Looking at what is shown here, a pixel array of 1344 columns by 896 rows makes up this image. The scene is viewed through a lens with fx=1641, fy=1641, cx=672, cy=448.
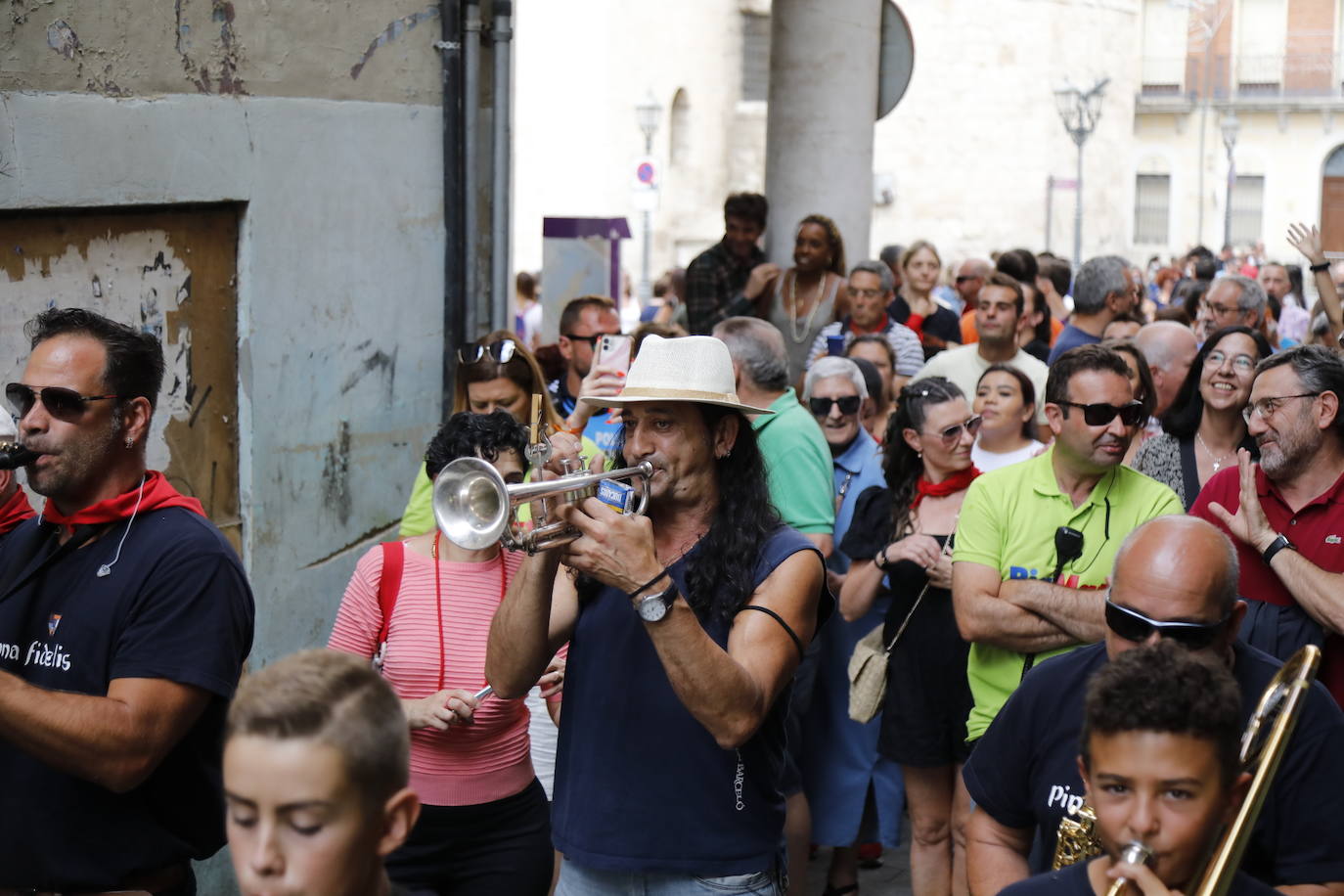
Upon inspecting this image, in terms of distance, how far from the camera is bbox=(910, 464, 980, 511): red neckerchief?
19.2 ft

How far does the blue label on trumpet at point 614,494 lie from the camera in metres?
3.46

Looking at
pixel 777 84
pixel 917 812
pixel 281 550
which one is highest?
pixel 777 84

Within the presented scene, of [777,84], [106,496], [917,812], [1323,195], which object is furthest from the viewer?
[777,84]

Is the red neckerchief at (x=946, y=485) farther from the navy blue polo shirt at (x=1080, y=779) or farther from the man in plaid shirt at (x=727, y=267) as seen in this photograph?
the man in plaid shirt at (x=727, y=267)

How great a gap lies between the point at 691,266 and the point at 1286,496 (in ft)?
17.5

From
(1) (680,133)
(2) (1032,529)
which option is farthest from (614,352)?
(1) (680,133)

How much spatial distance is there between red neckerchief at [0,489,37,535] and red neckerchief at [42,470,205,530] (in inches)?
32.8

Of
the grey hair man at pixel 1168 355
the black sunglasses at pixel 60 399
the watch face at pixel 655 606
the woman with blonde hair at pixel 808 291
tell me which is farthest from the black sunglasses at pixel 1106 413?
the woman with blonde hair at pixel 808 291

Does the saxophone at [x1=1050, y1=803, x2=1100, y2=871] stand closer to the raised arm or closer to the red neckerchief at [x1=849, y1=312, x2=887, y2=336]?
the raised arm

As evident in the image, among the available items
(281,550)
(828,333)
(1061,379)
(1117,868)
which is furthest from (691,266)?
(1117,868)

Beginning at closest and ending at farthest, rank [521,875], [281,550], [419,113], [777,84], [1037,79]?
[521,875] → [281,550] → [419,113] → [777,84] → [1037,79]

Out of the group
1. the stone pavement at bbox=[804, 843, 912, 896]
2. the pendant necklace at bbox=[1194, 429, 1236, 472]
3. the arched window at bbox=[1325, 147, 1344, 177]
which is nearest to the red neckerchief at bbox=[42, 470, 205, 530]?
the stone pavement at bbox=[804, 843, 912, 896]

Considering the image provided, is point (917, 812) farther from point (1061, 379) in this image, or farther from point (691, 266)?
point (691, 266)

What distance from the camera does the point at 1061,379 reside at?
16.9 feet
